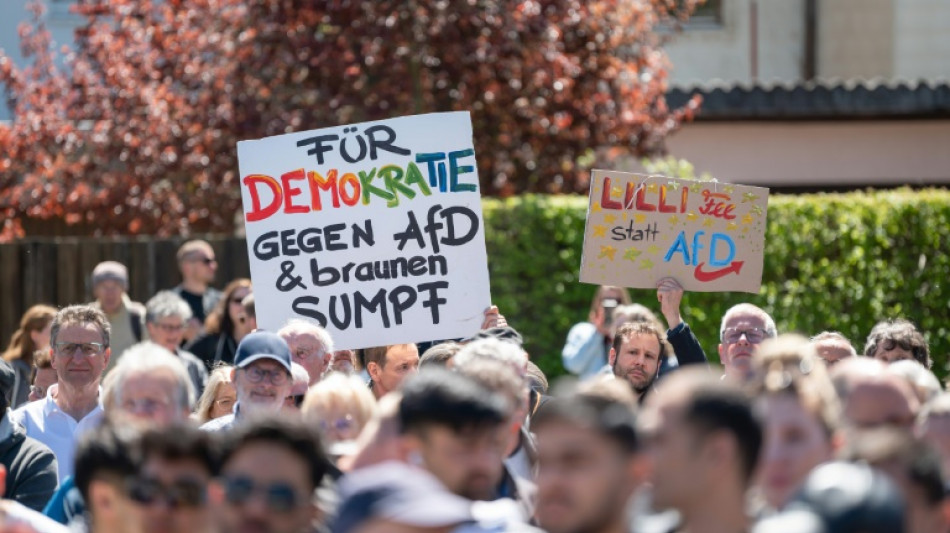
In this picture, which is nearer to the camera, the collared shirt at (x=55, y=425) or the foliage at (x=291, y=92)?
the collared shirt at (x=55, y=425)

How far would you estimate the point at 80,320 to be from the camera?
7301mm

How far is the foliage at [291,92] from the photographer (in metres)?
13.7

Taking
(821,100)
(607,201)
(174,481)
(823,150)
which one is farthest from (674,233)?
(823,150)

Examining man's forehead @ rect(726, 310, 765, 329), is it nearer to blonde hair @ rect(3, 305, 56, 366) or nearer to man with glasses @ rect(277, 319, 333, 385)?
man with glasses @ rect(277, 319, 333, 385)

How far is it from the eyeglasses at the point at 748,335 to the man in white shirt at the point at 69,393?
3044mm

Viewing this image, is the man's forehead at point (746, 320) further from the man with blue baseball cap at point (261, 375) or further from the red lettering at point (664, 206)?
the man with blue baseball cap at point (261, 375)

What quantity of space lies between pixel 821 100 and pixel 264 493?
1265 cm

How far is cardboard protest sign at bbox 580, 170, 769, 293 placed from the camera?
28.7ft

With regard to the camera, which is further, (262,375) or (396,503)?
(262,375)

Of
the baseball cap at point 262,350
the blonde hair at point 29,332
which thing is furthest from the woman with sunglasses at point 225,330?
the baseball cap at point 262,350

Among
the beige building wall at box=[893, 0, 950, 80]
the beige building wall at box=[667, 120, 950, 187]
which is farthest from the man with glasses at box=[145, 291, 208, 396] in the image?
the beige building wall at box=[893, 0, 950, 80]

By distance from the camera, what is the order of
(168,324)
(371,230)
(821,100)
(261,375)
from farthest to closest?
(821,100) < (168,324) < (371,230) < (261,375)

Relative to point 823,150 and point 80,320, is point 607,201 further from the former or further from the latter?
point 823,150

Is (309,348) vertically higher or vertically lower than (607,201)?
lower
